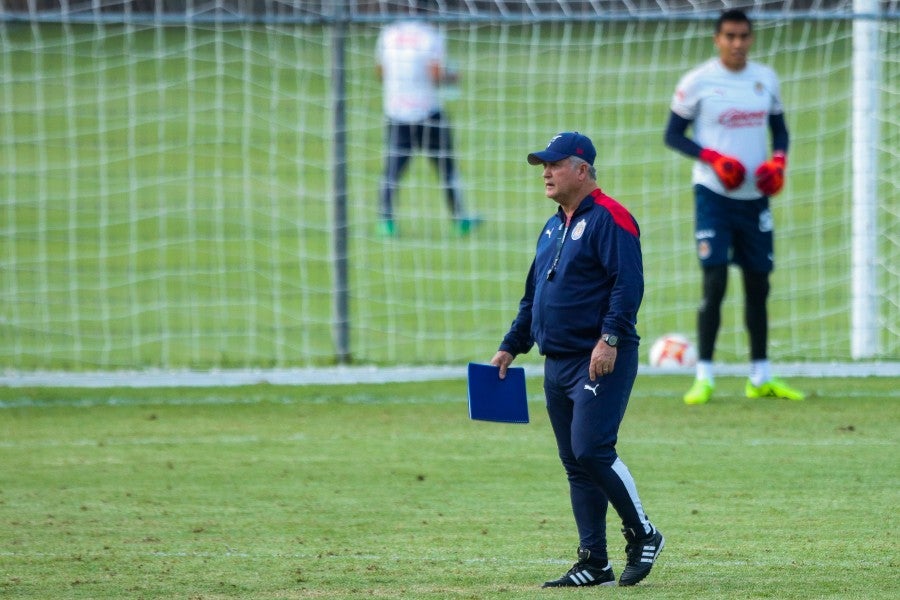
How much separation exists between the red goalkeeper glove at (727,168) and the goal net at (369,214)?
173 centimetres

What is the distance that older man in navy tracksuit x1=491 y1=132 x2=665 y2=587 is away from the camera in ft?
18.3

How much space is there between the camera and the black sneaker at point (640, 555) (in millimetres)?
5668

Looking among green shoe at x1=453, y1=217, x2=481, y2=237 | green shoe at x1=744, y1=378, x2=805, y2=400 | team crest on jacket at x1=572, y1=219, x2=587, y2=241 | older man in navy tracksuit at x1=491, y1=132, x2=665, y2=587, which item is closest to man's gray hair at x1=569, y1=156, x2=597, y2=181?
older man in navy tracksuit at x1=491, y1=132, x2=665, y2=587

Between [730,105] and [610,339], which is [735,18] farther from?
[610,339]

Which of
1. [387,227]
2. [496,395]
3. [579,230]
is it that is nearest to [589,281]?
[579,230]

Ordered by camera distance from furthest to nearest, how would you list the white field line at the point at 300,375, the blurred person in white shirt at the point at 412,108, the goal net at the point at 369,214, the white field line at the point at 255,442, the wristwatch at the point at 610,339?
the blurred person in white shirt at the point at 412,108
the goal net at the point at 369,214
the white field line at the point at 300,375
the white field line at the point at 255,442
the wristwatch at the point at 610,339

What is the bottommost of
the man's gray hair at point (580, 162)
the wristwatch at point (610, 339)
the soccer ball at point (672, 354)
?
the soccer ball at point (672, 354)

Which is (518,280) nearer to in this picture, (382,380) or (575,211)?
(382,380)

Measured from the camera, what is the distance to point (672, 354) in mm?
10805

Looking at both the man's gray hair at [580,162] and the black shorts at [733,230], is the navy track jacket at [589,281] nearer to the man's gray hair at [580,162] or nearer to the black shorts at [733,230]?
the man's gray hair at [580,162]

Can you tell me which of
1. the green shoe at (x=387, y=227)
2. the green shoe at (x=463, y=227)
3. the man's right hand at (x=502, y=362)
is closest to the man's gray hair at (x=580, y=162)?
the man's right hand at (x=502, y=362)

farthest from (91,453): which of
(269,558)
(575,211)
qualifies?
(575,211)

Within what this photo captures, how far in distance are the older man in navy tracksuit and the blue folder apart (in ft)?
0.74

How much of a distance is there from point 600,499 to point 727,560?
25.7 inches
